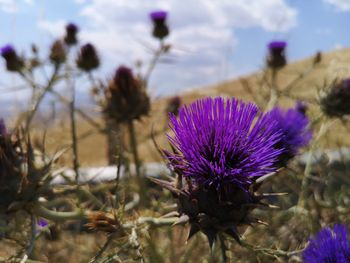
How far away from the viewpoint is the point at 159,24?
372 cm

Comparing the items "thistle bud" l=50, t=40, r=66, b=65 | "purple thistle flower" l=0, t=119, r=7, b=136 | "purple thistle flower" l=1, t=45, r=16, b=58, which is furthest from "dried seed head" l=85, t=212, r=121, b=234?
"purple thistle flower" l=1, t=45, r=16, b=58

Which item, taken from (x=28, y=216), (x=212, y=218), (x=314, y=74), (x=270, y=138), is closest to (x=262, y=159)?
(x=270, y=138)

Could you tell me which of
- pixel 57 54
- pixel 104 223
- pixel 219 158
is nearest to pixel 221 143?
pixel 219 158

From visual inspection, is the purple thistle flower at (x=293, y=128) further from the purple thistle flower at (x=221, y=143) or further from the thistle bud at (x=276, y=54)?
the thistle bud at (x=276, y=54)

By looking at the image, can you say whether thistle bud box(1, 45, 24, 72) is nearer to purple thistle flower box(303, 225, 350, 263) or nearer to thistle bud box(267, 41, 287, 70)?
thistle bud box(267, 41, 287, 70)

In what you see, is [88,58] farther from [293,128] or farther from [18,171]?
[18,171]

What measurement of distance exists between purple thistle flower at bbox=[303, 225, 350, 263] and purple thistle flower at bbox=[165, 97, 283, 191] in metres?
0.25

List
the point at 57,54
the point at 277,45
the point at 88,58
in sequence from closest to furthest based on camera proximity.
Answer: the point at 57,54 < the point at 88,58 < the point at 277,45

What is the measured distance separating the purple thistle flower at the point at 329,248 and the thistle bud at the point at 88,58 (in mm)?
2523

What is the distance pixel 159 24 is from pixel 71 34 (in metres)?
0.82

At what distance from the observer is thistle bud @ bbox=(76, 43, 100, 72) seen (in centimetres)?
354

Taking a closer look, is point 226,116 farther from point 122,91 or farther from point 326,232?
point 122,91

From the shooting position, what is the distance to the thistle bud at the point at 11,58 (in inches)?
127

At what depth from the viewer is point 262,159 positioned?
1276 millimetres
